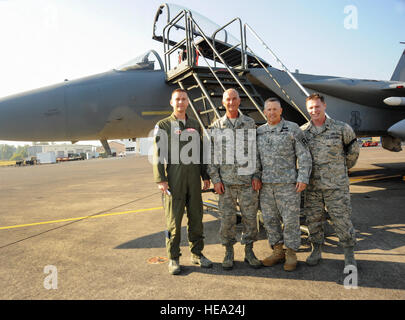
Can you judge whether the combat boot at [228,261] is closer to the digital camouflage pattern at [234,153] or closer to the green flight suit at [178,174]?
the green flight suit at [178,174]

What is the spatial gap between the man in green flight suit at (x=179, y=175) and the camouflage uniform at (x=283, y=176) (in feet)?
2.52

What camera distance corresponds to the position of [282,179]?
2.96m

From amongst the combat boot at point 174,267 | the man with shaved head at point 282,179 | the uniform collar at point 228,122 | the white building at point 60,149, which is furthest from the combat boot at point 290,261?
the white building at point 60,149

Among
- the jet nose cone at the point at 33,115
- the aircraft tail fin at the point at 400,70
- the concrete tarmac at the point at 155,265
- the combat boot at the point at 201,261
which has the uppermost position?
the aircraft tail fin at the point at 400,70

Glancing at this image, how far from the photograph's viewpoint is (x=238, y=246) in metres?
3.75

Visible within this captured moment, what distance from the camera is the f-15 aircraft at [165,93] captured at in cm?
483

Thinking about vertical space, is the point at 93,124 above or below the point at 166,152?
above

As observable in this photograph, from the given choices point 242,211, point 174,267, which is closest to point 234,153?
point 242,211

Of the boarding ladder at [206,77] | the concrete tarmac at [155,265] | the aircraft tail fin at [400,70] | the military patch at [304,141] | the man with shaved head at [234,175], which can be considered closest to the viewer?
the concrete tarmac at [155,265]

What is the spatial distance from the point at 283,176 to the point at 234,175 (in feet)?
1.75
